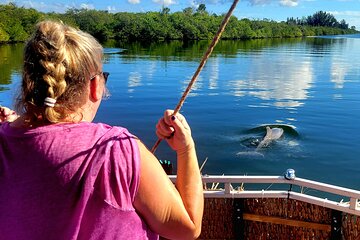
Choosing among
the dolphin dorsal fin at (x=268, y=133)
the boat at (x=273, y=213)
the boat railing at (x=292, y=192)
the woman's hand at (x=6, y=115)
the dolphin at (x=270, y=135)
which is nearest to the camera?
the woman's hand at (x=6, y=115)

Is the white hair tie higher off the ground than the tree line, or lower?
lower

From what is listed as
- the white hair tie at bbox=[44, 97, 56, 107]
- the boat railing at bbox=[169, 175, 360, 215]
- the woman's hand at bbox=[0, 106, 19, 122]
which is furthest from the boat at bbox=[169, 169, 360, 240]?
the white hair tie at bbox=[44, 97, 56, 107]

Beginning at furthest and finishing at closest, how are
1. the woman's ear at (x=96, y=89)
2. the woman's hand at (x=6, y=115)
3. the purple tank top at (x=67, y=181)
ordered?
the woman's hand at (x=6, y=115) → the woman's ear at (x=96, y=89) → the purple tank top at (x=67, y=181)

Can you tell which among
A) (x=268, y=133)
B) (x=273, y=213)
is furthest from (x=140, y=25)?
(x=273, y=213)

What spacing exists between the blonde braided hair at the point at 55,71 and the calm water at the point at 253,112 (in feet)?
5.66

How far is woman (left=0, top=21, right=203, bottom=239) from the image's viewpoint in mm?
1032

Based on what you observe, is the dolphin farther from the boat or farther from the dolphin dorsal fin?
the boat

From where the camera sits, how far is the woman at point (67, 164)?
1032mm

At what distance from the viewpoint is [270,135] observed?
11094 millimetres

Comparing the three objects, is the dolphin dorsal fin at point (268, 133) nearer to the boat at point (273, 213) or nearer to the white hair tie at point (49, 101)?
the boat at point (273, 213)

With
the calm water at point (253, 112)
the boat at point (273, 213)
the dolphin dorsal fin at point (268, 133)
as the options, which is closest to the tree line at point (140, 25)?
the calm water at point (253, 112)

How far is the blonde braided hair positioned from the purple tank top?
0.05m

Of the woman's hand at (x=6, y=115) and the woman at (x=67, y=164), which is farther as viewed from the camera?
the woman's hand at (x=6, y=115)

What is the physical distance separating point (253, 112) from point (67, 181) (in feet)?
45.4
